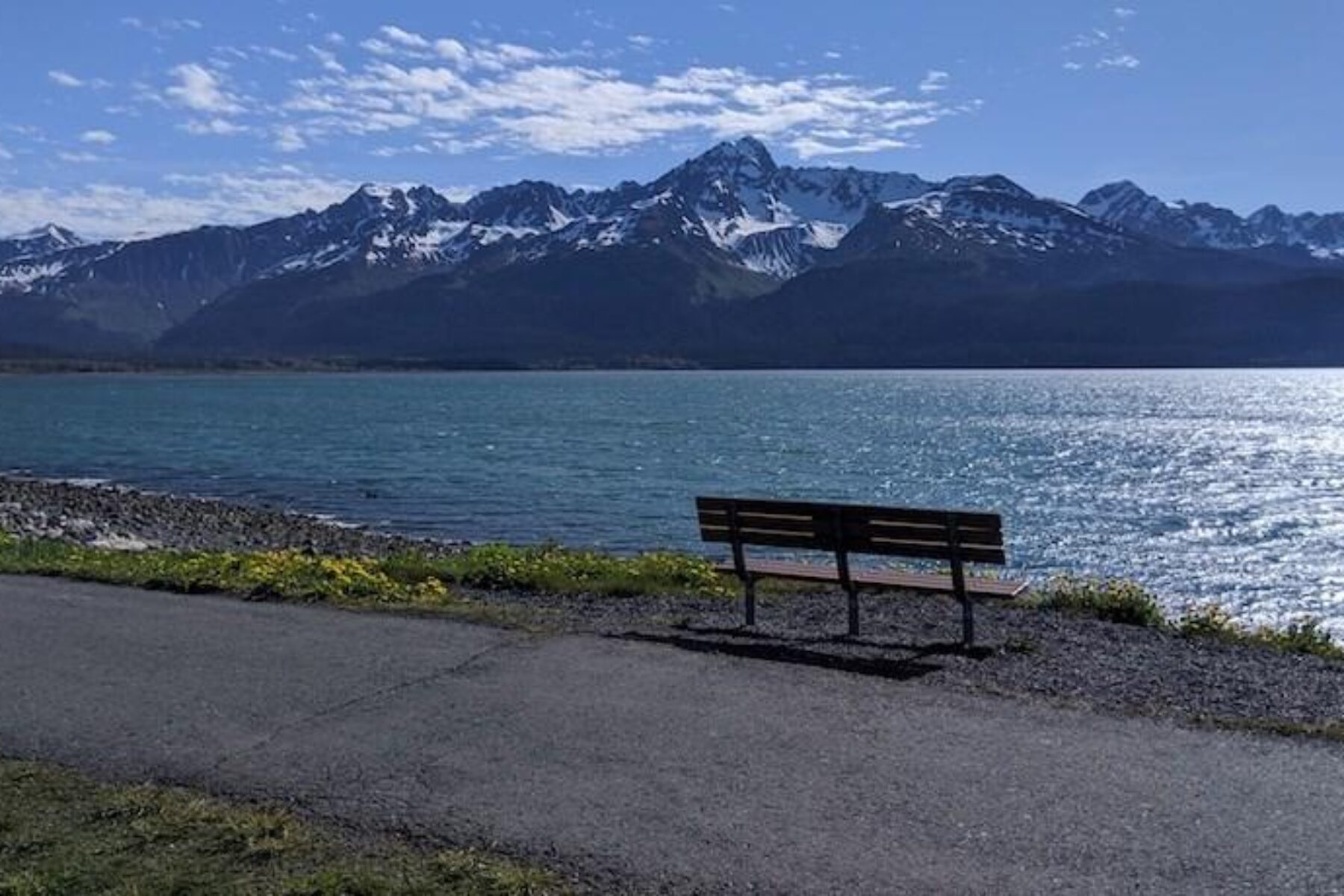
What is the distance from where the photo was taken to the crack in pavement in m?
9.17

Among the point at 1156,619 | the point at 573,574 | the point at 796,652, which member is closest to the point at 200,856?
the point at 796,652

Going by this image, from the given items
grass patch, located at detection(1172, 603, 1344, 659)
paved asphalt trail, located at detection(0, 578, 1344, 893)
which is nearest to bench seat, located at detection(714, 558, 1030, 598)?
grass patch, located at detection(1172, 603, 1344, 659)

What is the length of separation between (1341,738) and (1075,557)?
33.5 m

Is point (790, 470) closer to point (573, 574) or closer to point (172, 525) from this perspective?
point (172, 525)

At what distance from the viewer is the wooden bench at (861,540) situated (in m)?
13.3

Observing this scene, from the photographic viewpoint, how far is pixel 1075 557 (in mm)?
41969

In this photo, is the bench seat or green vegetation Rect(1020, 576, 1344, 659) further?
green vegetation Rect(1020, 576, 1344, 659)

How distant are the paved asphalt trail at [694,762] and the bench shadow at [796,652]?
1.05 feet

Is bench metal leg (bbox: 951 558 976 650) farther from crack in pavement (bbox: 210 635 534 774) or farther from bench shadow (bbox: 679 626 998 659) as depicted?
crack in pavement (bbox: 210 635 534 774)

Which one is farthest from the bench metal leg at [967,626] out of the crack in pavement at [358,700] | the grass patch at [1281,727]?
the crack in pavement at [358,700]

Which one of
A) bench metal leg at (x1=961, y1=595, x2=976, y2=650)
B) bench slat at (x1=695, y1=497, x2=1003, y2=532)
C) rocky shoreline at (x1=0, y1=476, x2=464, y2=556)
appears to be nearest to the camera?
bench metal leg at (x1=961, y1=595, x2=976, y2=650)

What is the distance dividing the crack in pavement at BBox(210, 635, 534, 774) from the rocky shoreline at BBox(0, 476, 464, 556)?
2250 cm

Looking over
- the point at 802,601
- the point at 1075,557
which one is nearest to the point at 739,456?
the point at 1075,557

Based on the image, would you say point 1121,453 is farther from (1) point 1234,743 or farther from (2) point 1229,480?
(1) point 1234,743
